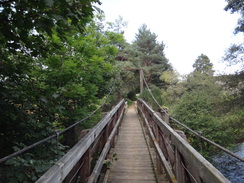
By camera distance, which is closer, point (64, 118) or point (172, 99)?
point (64, 118)

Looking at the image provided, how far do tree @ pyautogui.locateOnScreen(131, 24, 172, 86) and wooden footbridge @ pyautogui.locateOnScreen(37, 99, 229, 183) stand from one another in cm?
2112

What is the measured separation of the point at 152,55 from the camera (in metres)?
25.9

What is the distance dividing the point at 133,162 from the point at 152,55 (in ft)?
78.4

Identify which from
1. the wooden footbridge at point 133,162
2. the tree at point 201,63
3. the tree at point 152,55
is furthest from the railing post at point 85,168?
the tree at point 201,63

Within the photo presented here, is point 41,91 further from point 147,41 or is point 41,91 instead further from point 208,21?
point 208,21

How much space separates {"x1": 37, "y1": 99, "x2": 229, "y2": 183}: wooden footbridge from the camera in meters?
1.12

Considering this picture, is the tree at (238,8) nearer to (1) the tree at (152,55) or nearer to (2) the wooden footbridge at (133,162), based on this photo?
(2) the wooden footbridge at (133,162)

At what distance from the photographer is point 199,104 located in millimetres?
9250

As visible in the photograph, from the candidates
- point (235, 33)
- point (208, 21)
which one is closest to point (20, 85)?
point (235, 33)

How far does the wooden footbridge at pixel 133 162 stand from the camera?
1.12 meters

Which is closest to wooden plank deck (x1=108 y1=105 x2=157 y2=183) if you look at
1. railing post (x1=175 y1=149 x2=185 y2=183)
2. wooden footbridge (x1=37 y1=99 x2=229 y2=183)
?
wooden footbridge (x1=37 y1=99 x2=229 y2=183)

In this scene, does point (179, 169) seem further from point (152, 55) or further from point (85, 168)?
point (152, 55)

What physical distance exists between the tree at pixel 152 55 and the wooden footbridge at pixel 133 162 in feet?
69.3

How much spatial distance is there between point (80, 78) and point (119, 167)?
7.60ft
